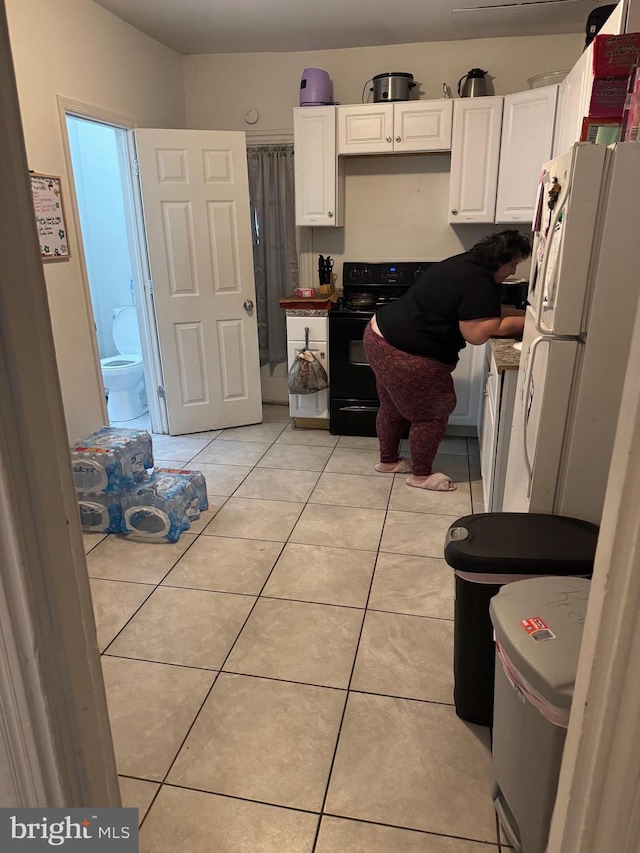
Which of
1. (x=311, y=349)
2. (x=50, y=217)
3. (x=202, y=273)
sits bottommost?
(x=311, y=349)

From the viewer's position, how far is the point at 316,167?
12.9 feet

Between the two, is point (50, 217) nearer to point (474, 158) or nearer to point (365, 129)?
point (365, 129)

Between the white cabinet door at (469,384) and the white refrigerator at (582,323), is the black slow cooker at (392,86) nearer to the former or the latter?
the white cabinet door at (469,384)

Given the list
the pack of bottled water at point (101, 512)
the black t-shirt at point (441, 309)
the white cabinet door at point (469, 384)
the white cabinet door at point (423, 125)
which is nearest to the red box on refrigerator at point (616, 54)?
the black t-shirt at point (441, 309)

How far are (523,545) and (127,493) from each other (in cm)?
196

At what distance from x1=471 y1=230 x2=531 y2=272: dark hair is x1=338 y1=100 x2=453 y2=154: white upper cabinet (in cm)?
135

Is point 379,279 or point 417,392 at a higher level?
point 379,279

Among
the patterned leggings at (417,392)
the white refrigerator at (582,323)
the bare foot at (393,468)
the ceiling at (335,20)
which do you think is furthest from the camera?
the bare foot at (393,468)

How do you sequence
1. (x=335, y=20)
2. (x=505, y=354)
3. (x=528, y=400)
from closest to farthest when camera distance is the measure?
(x=528, y=400), (x=505, y=354), (x=335, y=20)

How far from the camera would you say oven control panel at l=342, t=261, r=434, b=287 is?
421 cm

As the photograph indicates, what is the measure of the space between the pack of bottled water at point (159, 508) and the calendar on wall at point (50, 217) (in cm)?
124

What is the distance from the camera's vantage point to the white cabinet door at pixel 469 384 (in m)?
3.82

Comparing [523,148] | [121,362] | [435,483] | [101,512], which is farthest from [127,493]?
[523,148]

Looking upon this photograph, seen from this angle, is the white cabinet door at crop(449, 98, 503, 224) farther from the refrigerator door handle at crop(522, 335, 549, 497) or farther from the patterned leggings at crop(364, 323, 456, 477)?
the refrigerator door handle at crop(522, 335, 549, 497)
